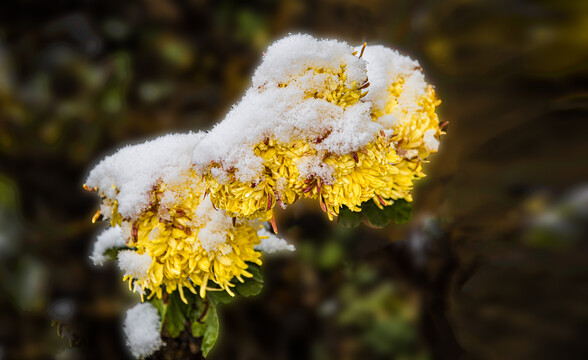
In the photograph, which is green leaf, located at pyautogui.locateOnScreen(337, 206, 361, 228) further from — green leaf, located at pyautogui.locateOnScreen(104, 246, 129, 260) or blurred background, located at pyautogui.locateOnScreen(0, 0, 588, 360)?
blurred background, located at pyautogui.locateOnScreen(0, 0, 588, 360)

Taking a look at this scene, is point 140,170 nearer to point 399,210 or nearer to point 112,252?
point 112,252

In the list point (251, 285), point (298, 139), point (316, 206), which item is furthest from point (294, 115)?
point (316, 206)

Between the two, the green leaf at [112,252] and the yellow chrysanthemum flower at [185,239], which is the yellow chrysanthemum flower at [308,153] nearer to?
the yellow chrysanthemum flower at [185,239]

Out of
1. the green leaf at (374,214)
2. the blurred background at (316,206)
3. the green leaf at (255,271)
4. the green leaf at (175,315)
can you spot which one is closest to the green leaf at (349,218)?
the green leaf at (374,214)

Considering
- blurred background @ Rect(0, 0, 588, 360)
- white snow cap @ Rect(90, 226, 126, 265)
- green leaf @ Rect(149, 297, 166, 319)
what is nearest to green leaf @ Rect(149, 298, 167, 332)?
green leaf @ Rect(149, 297, 166, 319)

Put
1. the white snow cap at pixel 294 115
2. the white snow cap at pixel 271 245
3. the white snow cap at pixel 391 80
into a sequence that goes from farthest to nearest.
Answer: the white snow cap at pixel 271 245 < the white snow cap at pixel 391 80 < the white snow cap at pixel 294 115

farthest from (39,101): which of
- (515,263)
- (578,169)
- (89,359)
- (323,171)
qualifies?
(578,169)
